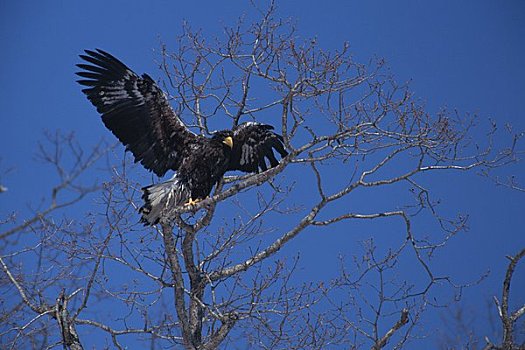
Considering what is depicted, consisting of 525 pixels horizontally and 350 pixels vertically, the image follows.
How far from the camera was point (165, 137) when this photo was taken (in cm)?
748

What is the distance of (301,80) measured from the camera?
19.1 feet

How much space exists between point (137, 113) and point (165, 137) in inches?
14.4

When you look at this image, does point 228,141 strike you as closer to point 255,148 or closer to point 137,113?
point 255,148

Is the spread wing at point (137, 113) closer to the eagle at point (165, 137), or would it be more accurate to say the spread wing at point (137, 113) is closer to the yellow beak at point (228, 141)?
the eagle at point (165, 137)

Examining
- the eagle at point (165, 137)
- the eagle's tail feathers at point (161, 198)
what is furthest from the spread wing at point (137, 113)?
the eagle's tail feathers at point (161, 198)

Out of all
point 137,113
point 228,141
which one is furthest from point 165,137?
point 228,141

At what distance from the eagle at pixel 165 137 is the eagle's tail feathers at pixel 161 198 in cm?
1

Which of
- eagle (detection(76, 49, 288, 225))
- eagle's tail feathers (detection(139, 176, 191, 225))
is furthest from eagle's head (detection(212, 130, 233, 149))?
eagle's tail feathers (detection(139, 176, 191, 225))

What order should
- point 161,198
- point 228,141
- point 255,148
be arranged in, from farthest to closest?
point 255,148 < point 228,141 < point 161,198

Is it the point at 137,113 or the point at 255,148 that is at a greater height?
the point at 137,113

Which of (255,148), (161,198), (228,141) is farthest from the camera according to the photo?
(255,148)

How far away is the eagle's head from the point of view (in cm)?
732

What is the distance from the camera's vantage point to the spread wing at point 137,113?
7.39 metres

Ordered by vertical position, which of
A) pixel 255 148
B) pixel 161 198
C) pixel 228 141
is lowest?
pixel 161 198
